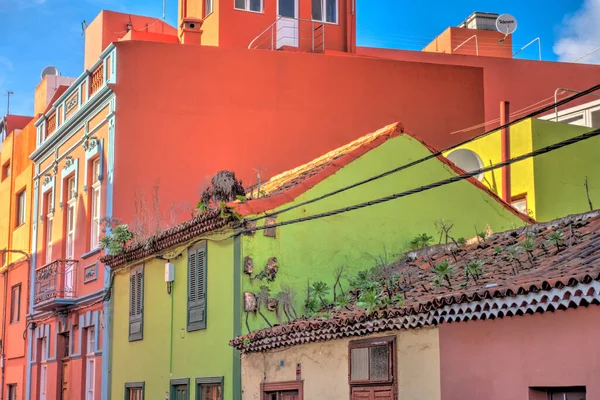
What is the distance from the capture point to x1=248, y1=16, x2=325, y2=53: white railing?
87.1 ft

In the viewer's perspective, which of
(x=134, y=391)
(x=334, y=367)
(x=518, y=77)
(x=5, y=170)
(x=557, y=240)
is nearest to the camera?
(x=557, y=240)

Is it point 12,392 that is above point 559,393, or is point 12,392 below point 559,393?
above

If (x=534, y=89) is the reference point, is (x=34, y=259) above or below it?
below

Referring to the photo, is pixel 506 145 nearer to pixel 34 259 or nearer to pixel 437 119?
pixel 437 119

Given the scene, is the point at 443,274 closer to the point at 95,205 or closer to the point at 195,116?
the point at 195,116

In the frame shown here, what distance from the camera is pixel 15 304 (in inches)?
1272

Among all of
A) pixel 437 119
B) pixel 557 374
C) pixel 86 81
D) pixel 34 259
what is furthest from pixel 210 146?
pixel 557 374

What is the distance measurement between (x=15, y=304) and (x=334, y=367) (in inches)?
802

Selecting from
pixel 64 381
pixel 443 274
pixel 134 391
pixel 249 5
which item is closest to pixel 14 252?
pixel 64 381

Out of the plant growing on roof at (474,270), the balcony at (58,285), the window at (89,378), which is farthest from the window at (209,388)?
the balcony at (58,285)

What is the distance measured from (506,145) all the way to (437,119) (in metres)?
3.32

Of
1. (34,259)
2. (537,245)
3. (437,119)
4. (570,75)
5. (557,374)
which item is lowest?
(557,374)

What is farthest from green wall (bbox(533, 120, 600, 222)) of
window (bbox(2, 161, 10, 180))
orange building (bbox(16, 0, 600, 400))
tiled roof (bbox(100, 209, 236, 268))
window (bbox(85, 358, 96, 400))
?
window (bbox(2, 161, 10, 180))

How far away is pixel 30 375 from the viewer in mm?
28703
